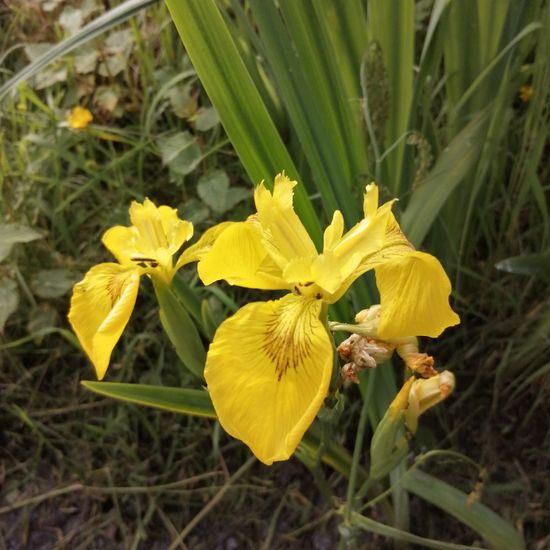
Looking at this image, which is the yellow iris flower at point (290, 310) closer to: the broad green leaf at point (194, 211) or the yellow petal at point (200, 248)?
the yellow petal at point (200, 248)

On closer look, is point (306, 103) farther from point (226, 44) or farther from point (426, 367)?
point (426, 367)

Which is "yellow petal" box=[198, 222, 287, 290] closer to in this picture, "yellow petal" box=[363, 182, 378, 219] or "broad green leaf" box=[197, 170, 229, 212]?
"yellow petal" box=[363, 182, 378, 219]

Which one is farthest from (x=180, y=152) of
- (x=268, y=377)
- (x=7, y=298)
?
(x=268, y=377)

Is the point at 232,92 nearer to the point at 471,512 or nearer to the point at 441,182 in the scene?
the point at 441,182

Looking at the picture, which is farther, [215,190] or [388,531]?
[215,190]

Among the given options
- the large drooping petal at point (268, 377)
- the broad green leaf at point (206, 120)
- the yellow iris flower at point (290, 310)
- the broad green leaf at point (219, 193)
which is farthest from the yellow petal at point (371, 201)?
Answer: the broad green leaf at point (206, 120)

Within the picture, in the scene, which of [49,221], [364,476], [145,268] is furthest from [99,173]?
[364,476]
